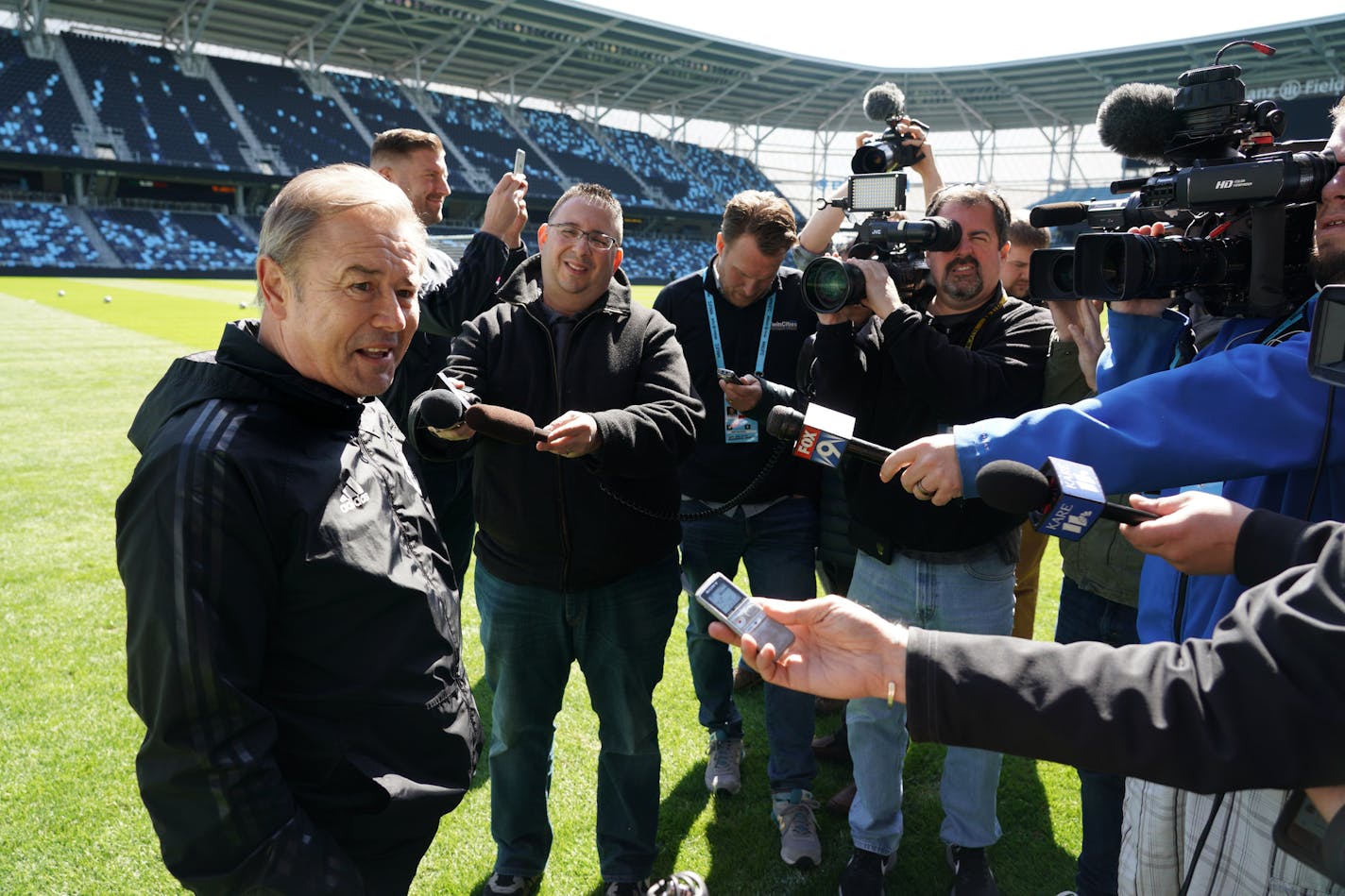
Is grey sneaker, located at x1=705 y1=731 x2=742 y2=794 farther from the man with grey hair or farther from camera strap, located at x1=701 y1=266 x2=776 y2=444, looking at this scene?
the man with grey hair

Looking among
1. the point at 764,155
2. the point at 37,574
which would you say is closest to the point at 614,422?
the point at 37,574

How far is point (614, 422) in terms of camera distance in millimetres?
2609

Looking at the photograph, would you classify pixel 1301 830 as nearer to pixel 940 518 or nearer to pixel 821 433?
pixel 821 433

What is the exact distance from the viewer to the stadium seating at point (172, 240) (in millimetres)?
37344

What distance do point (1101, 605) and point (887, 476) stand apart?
5.14ft

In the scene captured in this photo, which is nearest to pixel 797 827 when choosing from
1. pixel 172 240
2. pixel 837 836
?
pixel 837 836

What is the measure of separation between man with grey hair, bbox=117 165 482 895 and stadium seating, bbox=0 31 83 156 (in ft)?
143

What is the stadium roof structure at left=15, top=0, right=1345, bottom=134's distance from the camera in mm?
38156

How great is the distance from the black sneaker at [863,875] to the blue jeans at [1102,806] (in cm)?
66

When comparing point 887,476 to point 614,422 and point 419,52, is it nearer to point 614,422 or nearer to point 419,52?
point 614,422

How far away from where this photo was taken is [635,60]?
4644 centimetres

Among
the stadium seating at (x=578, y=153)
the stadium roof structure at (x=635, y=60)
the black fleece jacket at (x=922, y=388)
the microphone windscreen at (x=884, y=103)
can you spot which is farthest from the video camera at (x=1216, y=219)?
the stadium seating at (x=578, y=153)

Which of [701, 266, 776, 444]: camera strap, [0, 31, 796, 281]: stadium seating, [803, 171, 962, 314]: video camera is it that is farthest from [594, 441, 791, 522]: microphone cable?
[0, 31, 796, 281]: stadium seating

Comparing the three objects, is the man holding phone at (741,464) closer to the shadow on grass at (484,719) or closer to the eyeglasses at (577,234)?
the eyeglasses at (577,234)
